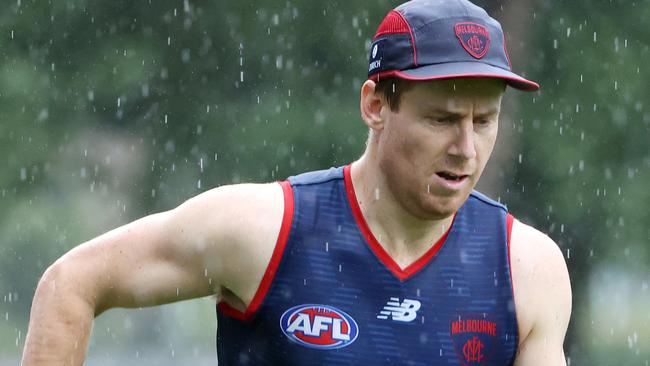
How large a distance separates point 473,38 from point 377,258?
0.68 metres

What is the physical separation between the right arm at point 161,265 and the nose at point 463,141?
56 cm

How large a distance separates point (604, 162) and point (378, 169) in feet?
31.8

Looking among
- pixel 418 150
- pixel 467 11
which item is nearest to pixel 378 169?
pixel 418 150

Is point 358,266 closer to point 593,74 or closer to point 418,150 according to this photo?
point 418,150

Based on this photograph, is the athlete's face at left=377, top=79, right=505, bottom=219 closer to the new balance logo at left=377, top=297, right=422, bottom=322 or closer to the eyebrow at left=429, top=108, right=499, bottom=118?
the eyebrow at left=429, top=108, right=499, bottom=118

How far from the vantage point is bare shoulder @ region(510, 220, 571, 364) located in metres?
4.66

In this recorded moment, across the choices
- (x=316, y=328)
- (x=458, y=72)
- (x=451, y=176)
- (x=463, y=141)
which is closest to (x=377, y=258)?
(x=316, y=328)

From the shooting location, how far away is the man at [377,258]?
4449mm

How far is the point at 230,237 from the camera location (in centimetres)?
450

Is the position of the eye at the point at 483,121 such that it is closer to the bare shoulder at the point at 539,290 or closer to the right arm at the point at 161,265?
the bare shoulder at the point at 539,290

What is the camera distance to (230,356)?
4.67 m

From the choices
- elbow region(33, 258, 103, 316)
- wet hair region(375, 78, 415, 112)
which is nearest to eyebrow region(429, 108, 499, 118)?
wet hair region(375, 78, 415, 112)

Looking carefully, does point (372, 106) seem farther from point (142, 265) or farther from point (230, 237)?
point (142, 265)

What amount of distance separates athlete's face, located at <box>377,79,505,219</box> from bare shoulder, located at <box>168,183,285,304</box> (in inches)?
16.4
